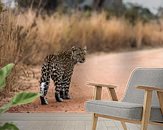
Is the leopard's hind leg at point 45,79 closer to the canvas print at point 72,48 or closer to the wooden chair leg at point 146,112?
the canvas print at point 72,48

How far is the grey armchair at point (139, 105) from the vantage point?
3086 mm

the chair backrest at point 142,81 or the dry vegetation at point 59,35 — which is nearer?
the chair backrest at point 142,81

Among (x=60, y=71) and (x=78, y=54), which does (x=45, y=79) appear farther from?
(x=78, y=54)

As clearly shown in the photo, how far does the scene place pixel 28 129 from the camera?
4203mm

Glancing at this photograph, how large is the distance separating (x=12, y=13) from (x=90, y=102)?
87.0 inches

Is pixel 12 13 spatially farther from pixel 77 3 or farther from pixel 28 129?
pixel 28 129

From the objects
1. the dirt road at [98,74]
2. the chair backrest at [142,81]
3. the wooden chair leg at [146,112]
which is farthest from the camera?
the dirt road at [98,74]

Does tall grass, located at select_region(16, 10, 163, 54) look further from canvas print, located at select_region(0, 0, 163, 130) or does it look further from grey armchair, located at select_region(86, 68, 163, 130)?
grey armchair, located at select_region(86, 68, 163, 130)

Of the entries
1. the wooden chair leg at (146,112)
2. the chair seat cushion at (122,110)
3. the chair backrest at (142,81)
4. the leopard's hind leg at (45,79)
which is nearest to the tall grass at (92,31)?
the leopard's hind leg at (45,79)

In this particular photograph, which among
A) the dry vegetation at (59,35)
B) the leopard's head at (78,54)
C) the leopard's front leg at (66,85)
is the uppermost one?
the dry vegetation at (59,35)

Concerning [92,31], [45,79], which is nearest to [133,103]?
[45,79]

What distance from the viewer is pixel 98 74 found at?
202 inches

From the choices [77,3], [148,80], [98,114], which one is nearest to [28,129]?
[98,114]

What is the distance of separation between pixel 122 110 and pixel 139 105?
15cm
